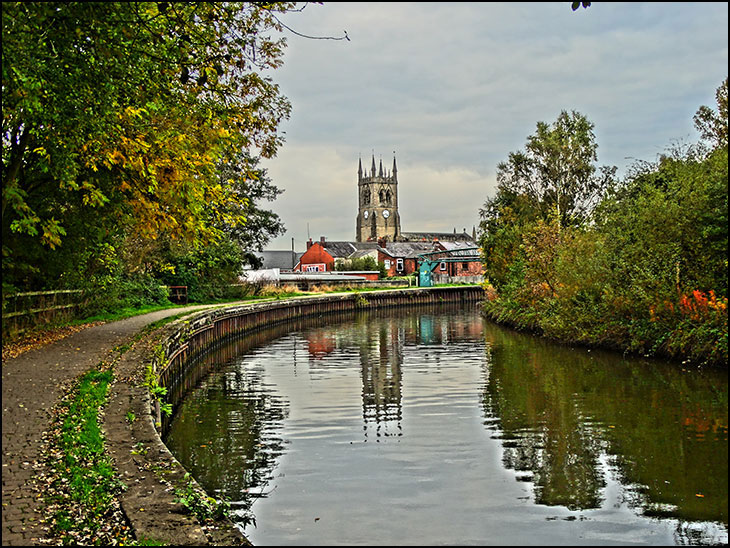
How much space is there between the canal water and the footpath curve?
2133mm

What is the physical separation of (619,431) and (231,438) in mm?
6557

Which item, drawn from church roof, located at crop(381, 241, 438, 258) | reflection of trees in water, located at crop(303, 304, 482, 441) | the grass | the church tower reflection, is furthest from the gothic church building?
the grass

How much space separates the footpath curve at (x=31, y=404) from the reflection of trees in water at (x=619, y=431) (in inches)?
225

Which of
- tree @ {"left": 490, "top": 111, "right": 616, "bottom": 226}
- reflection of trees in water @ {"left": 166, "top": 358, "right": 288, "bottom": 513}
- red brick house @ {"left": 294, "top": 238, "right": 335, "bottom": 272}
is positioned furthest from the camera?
red brick house @ {"left": 294, "top": 238, "right": 335, "bottom": 272}

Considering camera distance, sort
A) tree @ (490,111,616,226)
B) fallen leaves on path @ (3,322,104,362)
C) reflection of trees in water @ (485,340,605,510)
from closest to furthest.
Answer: reflection of trees in water @ (485,340,605,510), fallen leaves on path @ (3,322,104,362), tree @ (490,111,616,226)

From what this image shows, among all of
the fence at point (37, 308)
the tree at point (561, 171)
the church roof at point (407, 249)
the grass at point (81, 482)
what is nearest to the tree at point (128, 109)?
the fence at point (37, 308)

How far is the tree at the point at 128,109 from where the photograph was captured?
8328mm

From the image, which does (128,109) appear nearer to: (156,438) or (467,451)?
(156,438)

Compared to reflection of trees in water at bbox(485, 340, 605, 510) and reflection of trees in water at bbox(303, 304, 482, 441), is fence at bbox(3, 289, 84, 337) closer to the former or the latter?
reflection of trees in water at bbox(303, 304, 482, 441)

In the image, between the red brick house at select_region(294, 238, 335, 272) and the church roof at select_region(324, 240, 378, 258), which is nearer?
the red brick house at select_region(294, 238, 335, 272)

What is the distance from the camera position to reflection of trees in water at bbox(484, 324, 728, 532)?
8688 millimetres

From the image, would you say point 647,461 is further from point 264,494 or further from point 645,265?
point 645,265

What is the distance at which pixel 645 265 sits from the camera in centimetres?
2009

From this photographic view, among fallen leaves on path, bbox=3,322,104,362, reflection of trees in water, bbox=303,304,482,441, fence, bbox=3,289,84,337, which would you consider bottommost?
reflection of trees in water, bbox=303,304,482,441
